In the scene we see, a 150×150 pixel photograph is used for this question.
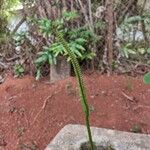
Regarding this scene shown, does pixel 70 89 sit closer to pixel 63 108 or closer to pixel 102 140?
pixel 63 108

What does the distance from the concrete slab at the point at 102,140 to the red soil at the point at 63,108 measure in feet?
2.44

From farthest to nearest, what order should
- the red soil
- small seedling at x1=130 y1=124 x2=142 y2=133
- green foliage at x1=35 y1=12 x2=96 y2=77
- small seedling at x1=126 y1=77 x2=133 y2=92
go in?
1. green foliage at x1=35 y1=12 x2=96 y2=77
2. small seedling at x1=126 y1=77 x2=133 y2=92
3. the red soil
4. small seedling at x1=130 y1=124 x2=142 y2=133

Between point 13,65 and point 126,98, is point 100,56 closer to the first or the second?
point 126,98

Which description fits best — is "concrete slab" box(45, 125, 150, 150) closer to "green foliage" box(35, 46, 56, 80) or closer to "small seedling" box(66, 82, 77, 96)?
"small seedling" box(66, 82, 77, 96)

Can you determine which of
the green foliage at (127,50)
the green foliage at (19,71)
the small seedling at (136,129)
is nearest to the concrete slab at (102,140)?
the small seedling at (136,129)

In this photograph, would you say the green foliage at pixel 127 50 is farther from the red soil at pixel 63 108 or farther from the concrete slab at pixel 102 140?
the concrete slab at pixel 102 140

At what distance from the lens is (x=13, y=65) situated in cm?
454

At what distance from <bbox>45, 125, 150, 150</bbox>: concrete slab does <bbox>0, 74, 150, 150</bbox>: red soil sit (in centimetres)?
74

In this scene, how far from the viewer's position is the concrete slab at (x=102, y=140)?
2.61m

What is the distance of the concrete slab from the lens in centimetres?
261

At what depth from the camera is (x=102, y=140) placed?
2.65m

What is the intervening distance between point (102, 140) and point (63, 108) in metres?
1.12

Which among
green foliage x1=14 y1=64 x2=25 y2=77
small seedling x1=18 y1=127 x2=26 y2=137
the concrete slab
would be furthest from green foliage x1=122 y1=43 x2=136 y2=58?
the concrete slab

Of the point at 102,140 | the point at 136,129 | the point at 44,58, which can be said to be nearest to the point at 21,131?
the point at 44,58
